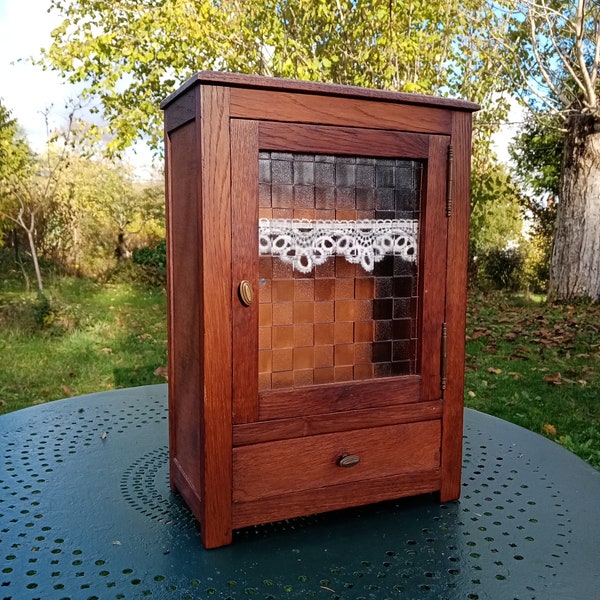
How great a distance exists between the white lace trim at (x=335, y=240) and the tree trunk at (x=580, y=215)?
26.8ft

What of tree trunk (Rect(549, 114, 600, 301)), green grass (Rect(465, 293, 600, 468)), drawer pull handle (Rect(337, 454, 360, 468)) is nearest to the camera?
drawer pull handle (Rect(337, 454, 360, 468))

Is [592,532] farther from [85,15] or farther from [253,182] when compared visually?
[85,15]

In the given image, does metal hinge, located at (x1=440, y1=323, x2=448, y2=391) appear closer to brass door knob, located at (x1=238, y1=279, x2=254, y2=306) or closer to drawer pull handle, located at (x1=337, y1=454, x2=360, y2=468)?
drawer pull handle, located at (x1=337, y1=454, x2=360, y2=468)

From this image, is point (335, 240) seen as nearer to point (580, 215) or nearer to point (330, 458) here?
point (330, 458)

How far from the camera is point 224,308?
1.44 metres

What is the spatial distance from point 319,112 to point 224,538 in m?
0.99

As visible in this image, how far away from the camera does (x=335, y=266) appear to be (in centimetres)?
161

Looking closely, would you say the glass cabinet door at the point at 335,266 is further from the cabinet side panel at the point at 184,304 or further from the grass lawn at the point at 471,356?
the grass lawn at the point at 471,356

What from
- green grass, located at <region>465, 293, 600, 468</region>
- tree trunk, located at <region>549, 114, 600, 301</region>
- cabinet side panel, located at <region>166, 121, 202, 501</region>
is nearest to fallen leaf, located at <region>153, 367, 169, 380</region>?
green grass, located at <region>465, 293, 600, 468</region>

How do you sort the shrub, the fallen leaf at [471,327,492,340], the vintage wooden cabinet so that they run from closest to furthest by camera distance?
1. the vintage wooden cabinet
2. the fallen leaf at [471,327,492,340]
3. the shrub

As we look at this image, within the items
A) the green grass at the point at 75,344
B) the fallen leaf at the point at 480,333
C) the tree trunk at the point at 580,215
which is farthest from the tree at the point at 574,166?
the green grass at the point at 75,344

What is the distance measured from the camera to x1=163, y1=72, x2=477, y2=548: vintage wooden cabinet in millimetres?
1438

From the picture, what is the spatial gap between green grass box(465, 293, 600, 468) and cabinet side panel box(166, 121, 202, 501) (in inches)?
123

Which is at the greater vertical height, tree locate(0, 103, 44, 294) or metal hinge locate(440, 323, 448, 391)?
tree locate(0, 103, 44, 294)
